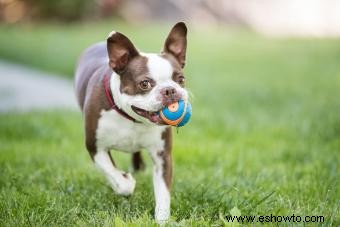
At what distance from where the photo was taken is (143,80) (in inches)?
137

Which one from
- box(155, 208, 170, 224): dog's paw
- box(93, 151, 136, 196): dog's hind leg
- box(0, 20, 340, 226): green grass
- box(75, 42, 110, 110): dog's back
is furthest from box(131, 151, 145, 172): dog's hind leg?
box(155, 208, 170, 224): dog's paw

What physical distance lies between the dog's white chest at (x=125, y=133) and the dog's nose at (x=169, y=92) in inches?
17.7

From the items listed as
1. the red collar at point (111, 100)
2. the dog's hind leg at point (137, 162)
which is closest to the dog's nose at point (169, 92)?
the red collar at point (111, 100)

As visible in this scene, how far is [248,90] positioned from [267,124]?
197cm

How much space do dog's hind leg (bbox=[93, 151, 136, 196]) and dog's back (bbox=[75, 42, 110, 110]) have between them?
579 mm

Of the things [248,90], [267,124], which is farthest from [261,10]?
[267,124]

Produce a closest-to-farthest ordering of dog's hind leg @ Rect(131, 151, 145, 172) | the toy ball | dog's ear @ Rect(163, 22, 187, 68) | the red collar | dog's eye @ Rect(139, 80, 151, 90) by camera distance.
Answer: the toy ball, dog's eye @ Rect(139, 80, 151, 90), the red collar, dog's ear @ Rect(163, 22, 187, 68), dog's hind leg @ Rect(131, 151, 145, 172)

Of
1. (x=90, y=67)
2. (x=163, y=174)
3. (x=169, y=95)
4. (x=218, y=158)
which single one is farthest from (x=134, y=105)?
(x=218, y=158)

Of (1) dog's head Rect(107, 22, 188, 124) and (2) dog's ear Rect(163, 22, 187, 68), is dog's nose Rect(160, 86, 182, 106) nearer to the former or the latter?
(1) dog's head Rect(107, 22, 188, 124)

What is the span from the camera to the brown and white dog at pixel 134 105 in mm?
3475

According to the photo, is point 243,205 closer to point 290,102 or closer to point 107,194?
point 107,194

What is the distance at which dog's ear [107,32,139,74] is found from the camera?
144 inches

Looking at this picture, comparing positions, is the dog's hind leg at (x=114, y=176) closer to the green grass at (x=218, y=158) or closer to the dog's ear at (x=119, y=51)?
the green grass at (x=218, y=158)

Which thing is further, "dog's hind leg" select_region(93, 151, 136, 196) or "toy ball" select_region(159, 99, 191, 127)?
"dog's hind leg" select_region(93, 151, 136, 196)
